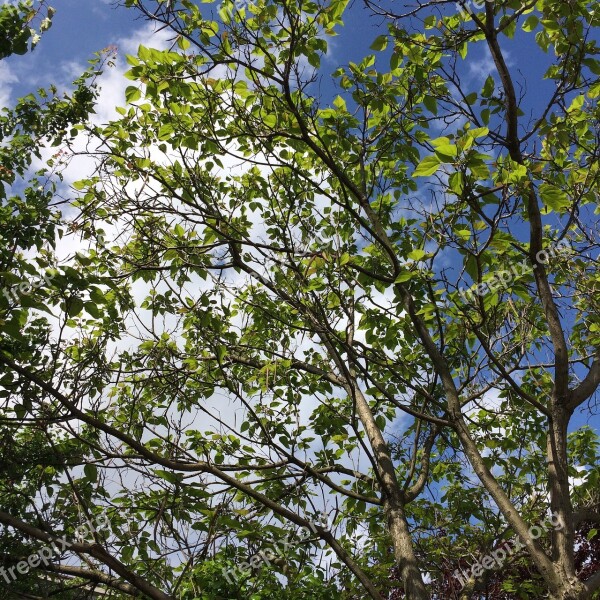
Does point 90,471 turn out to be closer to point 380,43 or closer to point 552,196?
point 552,196

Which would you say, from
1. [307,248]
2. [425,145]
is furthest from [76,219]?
[425,145]

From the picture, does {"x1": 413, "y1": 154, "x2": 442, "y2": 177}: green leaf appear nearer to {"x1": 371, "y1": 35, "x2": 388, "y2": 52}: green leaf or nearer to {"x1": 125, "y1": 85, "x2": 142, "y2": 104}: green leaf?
{"x1": 371, "y1": 35, "x2": 388, "y2": 52}: green leaf

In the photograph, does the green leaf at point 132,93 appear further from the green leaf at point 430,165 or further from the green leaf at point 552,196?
the green leaf at point 552,196

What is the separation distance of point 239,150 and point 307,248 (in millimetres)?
1386

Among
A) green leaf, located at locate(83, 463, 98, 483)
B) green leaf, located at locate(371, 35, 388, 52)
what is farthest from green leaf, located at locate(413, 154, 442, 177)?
green leaf, located at locate(83, 463, 98, 483)

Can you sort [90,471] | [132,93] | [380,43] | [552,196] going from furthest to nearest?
1. [132,93]
2. [380,43]
3. [90,471]
4. [552,196]

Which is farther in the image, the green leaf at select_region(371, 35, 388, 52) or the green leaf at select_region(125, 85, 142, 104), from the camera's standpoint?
the green leaf at select_region(125, 85, 142, 104)

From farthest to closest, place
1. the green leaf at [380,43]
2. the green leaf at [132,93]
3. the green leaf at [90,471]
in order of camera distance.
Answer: the green leaf at [132,93], the green leaf at [380,43], the green leaf at [90,471]

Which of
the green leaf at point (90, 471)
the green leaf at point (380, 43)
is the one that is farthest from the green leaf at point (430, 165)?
the green leaf at point (90, 471)

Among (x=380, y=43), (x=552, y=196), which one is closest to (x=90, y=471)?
(x=552, y=196)

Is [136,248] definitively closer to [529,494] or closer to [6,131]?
[6,131]

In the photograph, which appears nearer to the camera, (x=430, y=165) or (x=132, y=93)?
(x=430, y=165)

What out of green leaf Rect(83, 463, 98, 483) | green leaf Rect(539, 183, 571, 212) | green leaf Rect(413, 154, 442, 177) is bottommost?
green leaf Rect(83, 463, 98, 483)

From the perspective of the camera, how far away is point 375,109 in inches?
176
